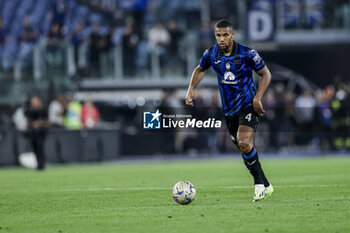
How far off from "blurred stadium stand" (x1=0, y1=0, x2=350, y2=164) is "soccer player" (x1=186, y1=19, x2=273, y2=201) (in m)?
12.7

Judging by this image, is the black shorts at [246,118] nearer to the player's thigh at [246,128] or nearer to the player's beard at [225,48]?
the player's thigh at [246,128]

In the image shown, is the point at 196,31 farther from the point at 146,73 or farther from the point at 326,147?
the point at 326,147

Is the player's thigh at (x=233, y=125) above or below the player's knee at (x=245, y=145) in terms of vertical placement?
above

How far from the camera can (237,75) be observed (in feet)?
32.3

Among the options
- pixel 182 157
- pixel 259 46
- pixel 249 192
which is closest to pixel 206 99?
→ pixel 182 157

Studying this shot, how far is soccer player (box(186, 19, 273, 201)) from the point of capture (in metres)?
9.69

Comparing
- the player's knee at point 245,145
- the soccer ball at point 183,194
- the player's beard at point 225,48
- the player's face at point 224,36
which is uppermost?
the player's face at point 224,36

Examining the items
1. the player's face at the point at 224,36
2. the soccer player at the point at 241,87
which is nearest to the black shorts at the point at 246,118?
the soccer player at the point at 241,87

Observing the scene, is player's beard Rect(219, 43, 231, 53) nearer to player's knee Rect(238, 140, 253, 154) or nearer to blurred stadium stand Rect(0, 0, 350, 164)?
player's knee Rect(238, 140, 253, 154)

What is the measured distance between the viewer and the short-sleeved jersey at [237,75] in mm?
9788

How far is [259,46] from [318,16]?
9.96 meters

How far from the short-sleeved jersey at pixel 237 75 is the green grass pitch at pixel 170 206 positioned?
4.15 ft

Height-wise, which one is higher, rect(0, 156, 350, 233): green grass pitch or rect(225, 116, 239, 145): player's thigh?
rect(225, 116, 239, 145): player's thigh

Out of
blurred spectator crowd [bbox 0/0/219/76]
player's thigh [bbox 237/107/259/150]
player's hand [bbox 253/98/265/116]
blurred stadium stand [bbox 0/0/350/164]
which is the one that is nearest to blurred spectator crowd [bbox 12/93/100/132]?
blurred stadium stand [bbox 0/0/350/164]
